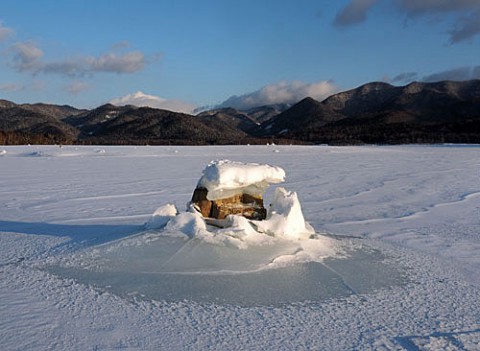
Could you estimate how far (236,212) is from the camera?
223 inches

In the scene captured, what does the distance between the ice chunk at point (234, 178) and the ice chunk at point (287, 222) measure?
1.61 feet

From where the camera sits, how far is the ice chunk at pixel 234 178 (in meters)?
5.47

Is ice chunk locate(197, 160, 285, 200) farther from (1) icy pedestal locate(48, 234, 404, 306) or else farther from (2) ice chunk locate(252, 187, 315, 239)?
(1) icy pedestal locate(48, 234, 404, 306)

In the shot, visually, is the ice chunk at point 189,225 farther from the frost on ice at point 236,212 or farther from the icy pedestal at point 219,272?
the icy pedestal at point 219,272

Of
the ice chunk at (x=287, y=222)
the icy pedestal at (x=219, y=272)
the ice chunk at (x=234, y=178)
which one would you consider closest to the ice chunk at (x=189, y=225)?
the icy pedestal at (x=219, y=272)

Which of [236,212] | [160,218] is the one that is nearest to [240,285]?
[236,212]

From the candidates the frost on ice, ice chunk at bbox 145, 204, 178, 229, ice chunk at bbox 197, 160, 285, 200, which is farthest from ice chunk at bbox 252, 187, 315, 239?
ice chunk at bbox 145, 204, 178, 229

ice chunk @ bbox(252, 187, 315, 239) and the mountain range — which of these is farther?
the mountain range

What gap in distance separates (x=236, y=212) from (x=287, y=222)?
2.32 ft

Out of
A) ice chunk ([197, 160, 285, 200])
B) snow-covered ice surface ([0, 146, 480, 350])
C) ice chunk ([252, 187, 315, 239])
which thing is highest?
ice chunk ([197, 160, 285, 200])

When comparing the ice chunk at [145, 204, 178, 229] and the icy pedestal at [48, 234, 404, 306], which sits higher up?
the ice chunk at [145, 204, 178, 229]

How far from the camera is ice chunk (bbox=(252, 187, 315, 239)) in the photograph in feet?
17.3

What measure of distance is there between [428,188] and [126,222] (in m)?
7.59

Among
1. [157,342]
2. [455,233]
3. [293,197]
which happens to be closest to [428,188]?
[455,233]
